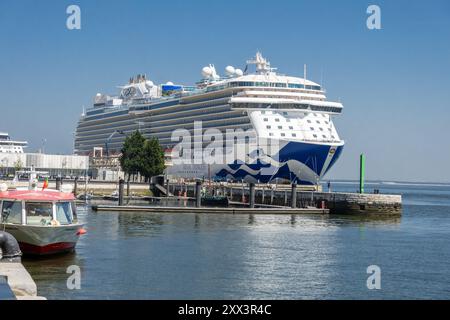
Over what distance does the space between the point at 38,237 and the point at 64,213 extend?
176cm

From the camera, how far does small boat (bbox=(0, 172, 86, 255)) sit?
2842cm

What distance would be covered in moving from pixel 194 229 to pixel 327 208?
24695 millimetres

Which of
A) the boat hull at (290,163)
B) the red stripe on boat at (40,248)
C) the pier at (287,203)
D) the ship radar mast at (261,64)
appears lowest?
the red stripe on boat at (40,248)

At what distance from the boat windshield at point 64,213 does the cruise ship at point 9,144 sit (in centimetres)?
12789

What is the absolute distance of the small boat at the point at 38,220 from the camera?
28.4 metres

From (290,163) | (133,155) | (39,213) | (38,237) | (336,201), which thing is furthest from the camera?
(133,155)

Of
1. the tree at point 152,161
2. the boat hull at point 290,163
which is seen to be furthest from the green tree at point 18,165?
the boat hull at point 290,163

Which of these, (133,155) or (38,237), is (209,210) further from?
(133,155)

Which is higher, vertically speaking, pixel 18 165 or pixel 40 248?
pixel 18 165

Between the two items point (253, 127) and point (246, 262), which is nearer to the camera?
point (246, 262)

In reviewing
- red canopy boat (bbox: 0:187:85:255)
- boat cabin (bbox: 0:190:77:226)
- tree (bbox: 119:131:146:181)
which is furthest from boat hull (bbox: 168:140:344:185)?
boat cabin (bbox: 0:190:77:226)

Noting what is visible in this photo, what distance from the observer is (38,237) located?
1117 inches

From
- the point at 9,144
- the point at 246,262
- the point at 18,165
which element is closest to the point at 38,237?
the point at 246,262

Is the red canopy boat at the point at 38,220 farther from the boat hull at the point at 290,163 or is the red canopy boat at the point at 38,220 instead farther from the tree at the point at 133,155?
the tree at the point at 133,155
